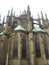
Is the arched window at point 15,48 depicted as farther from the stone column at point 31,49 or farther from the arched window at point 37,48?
the arched window at point 37,48

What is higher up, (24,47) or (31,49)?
(24,47)

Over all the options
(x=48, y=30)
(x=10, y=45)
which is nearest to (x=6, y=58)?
(x=10, y=45)

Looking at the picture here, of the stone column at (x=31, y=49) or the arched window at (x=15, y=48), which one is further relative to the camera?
the arched window at (x=15, y=48)

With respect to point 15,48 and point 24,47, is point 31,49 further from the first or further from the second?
point 15,48

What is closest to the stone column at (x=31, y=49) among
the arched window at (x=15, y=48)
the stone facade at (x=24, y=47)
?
the stone facade at (x=24, y=47)

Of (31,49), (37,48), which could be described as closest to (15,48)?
(31,49)

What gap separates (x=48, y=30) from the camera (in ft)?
102

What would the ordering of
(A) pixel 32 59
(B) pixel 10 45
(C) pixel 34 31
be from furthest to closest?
1. (C) pixel 34 31
2. (B) pixel 10 45
3. (A) pixel 32 59

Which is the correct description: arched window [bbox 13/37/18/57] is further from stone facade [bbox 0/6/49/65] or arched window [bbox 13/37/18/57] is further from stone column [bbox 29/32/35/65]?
stone column [bbox 29/32/35/65]

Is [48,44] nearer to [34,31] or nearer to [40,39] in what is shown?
[40,39]

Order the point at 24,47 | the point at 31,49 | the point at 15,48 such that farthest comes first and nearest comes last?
the point at 24,47, the point at 15,48, the point at 31,49

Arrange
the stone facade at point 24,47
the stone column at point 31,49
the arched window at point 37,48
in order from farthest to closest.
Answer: the arched window at point 37,48 < the stone facade at point 24,47 < the stone column at point 31,49

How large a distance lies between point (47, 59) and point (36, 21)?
1262 cm

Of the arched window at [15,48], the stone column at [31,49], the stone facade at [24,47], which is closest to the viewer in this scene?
the stone column at [31,49]
